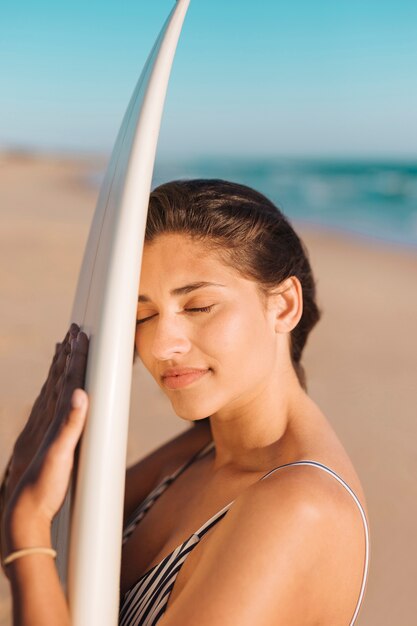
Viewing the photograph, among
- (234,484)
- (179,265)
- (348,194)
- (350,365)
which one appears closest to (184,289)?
(179,265)

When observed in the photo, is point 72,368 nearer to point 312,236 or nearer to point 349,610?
point 349,610

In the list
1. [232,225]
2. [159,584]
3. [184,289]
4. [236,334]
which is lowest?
[159,584]

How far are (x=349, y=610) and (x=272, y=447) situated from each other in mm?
381

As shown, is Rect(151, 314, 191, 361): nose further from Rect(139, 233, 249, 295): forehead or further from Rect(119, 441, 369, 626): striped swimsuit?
Rect(119, 441, 369, 626): striped swimsuit

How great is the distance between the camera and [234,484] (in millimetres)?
1726

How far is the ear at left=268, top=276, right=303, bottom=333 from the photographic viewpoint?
175cm

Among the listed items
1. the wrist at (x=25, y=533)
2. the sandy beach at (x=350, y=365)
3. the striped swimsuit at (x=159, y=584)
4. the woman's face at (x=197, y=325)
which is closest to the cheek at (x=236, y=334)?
the woman's face at (x=197, y=325)

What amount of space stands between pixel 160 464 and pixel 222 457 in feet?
1.27

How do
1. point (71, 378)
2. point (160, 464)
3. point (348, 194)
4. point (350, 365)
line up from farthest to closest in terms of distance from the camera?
point (348, 194)
point (350, 365)
point (160, 464)
point (71, 378)

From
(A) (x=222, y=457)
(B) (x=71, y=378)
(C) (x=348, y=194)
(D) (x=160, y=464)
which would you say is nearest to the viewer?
(B) (x=71, y=378)

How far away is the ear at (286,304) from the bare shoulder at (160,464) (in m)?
0.56

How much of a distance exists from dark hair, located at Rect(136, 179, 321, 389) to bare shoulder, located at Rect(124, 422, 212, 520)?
0.62 metres

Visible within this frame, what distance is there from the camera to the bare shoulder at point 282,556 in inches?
49.8

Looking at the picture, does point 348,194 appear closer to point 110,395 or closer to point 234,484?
point 234,484
